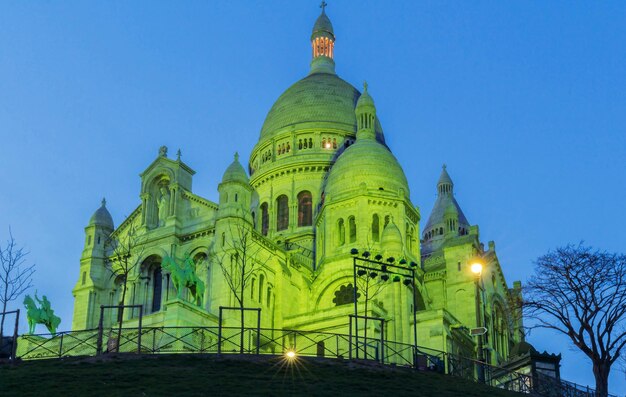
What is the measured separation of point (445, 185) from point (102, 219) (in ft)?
176

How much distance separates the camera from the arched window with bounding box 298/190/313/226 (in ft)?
308

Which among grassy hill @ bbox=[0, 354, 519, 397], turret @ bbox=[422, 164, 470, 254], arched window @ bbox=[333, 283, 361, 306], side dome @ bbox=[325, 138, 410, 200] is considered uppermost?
turret @ bbox=[422, 164, 470, 254]

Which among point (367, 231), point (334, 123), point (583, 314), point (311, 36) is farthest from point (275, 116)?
point (583, 314)

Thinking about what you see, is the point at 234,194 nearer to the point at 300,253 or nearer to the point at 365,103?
the point at 300,253

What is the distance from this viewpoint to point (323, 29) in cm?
11656

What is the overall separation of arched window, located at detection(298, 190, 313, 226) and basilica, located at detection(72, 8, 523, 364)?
12cm

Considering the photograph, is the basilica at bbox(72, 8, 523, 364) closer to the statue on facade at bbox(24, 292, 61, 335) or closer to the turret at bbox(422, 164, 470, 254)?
the statue on facade at bbox(24, 292, 61, 335)

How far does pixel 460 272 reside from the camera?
8431 centimetres

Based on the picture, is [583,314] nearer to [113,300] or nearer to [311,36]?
[113,300]

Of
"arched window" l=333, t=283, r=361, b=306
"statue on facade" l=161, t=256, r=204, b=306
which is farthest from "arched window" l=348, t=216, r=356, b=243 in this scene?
"statue on facade" l=161, t=256, r=204, b=306

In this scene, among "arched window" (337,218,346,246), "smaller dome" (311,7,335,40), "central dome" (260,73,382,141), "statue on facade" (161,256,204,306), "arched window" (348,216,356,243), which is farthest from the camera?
"smaller dome" (311,7,335,40)

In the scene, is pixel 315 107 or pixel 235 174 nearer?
pixel 235 174

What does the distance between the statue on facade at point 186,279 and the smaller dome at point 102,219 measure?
18.3 meters

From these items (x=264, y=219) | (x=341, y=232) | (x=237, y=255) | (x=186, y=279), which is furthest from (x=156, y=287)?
(x=264, y=219)
